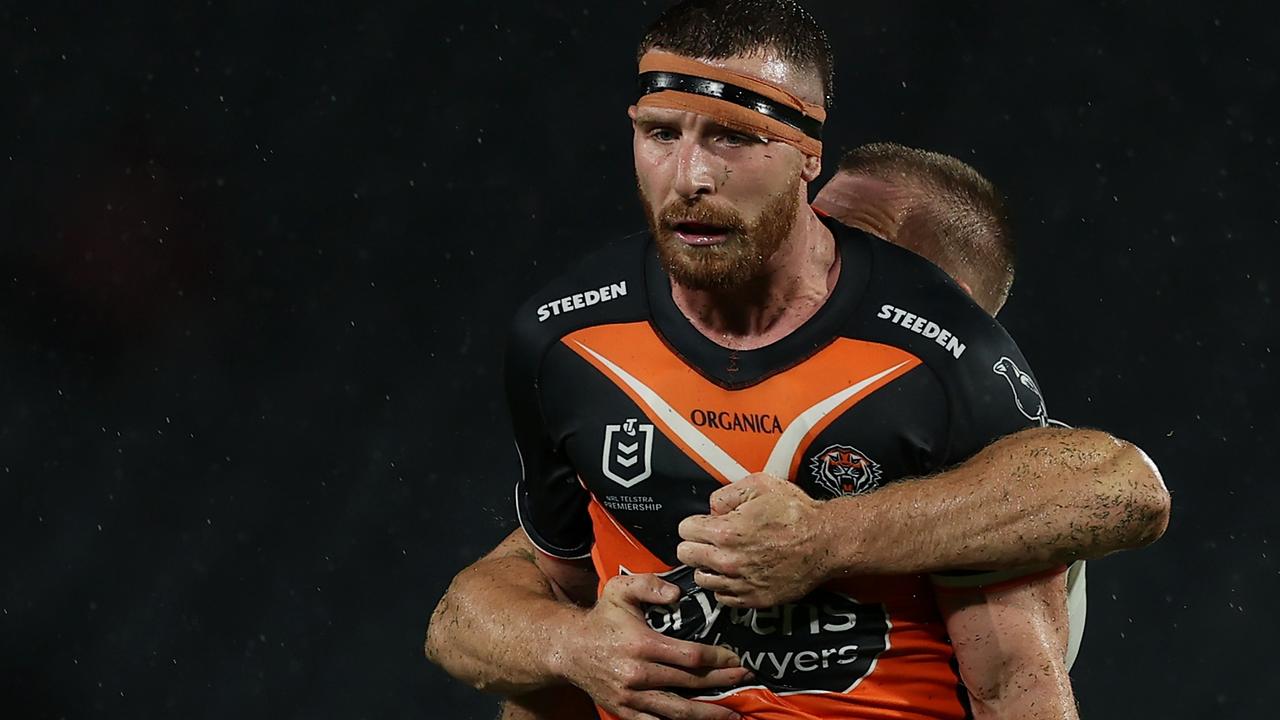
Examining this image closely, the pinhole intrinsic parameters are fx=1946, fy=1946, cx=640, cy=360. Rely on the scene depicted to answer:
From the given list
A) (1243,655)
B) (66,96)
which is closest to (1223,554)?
(1243,655)

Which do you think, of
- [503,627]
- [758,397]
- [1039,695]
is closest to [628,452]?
[758,397]

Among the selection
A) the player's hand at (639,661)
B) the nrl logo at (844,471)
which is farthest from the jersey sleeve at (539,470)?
the nrl logo at (844,471)

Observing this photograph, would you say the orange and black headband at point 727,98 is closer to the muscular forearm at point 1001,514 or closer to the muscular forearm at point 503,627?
the muscular forearm at point 1001,514

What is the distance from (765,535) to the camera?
229 centimetres

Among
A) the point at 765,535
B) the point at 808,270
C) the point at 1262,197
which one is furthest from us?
the point at 1262,197

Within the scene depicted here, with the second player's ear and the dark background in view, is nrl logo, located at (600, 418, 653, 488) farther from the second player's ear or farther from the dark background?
the dark background

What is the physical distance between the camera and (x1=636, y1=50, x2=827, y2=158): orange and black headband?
2379 mm

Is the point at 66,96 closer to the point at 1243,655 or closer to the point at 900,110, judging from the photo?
the point at 900,110

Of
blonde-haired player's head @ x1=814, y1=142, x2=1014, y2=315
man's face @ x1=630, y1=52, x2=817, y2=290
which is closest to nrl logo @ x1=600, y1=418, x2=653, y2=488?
man's face @ x1=630, y1=52, x2=817, y2=290

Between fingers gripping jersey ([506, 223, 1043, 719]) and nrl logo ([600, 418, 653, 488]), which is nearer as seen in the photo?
fingers gripping jersey ([506, 223, 1043, 719])

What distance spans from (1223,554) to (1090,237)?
0.77 meters

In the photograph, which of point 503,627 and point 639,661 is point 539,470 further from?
point 639,661

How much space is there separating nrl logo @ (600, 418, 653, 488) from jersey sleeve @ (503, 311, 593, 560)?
11cm

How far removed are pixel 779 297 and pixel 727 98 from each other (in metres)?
0.28
